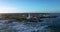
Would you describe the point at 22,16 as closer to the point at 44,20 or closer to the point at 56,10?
the point at 44,20

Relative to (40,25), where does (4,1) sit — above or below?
above

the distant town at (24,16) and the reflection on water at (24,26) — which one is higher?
the distant town at (24,16)

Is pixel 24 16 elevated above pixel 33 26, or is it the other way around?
pixel 24 16

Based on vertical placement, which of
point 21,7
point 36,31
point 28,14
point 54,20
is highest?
point 21,7

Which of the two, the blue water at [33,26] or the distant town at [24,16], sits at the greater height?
the distant town at [24,16]

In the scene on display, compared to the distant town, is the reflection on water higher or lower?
lower

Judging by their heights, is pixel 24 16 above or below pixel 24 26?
above

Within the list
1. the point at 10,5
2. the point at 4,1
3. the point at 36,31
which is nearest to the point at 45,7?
the point at 36,31
